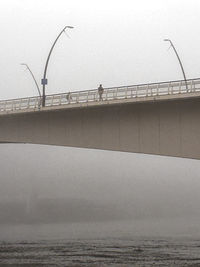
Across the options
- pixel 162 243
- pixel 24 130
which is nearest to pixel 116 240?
pixel 162 243

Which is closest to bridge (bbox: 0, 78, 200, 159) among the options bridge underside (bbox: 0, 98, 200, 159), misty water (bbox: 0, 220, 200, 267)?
bridge underside (bbox: 0, 98, 200, 159)

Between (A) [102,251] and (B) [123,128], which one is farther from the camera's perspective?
(A) [102,251]

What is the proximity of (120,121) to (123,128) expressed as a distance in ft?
1.98

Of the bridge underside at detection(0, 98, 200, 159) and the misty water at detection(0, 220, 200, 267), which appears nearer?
the misty water at detection(0, 220, 200, 267)

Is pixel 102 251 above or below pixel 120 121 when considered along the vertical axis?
below

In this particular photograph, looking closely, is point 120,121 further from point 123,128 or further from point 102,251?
point 102,251

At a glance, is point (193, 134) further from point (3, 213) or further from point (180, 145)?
point (3, 213)

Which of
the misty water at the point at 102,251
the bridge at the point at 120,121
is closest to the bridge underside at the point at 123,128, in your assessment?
the bridge at the point at 120,121

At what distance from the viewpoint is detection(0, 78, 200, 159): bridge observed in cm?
3834

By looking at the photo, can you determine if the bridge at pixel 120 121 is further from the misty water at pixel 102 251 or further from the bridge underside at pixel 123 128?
the misty water at pixel 102 251

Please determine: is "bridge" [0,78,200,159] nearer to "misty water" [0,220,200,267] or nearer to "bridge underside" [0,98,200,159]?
"bridge underside" [0,98,200,159]

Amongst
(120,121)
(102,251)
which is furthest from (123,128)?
(102,251)

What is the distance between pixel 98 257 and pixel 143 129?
8.39m

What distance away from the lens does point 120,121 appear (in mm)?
42562
